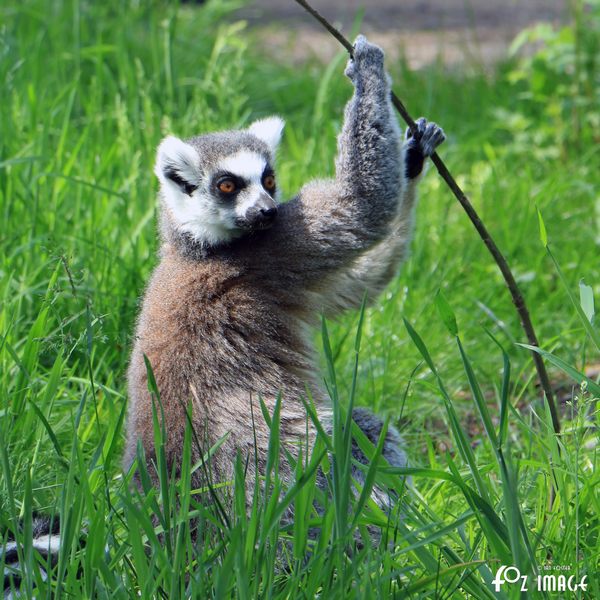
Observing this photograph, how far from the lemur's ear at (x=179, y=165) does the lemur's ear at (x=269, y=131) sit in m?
0.35

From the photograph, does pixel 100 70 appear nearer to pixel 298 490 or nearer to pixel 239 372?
pixel 239 372

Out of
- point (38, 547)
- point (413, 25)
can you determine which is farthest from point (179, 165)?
point (413, 25)

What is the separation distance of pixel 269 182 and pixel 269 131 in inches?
14.2

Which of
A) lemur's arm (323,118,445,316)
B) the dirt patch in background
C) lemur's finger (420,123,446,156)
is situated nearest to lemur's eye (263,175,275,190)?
lemur's arm (323,118,445,316)

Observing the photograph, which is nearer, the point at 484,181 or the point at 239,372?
the point at 239,372

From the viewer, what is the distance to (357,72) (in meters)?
3.36

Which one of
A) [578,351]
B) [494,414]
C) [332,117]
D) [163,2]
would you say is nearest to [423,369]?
[494,414]

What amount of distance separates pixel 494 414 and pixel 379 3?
6.70 meters

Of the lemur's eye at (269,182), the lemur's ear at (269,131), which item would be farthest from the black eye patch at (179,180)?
the lemur's ear at (269,131)

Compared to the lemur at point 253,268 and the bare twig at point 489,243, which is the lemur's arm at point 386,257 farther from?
the bare twig at point 489,243

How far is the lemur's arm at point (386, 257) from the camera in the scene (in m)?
3.57

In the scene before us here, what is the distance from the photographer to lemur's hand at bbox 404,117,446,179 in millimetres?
3316

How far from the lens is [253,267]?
3369 millimetres

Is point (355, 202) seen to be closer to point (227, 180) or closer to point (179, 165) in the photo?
point (227, 180)
